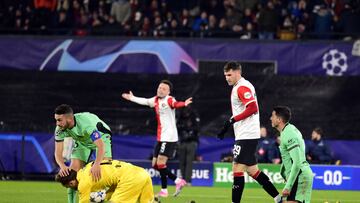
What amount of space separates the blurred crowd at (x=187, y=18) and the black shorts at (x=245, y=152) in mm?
11433

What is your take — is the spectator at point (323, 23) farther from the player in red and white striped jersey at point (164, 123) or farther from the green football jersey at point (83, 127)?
the green football jersey at point (83, 127)

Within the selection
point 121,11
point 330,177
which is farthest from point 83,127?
point 121,11

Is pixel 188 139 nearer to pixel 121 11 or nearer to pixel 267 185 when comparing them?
pixel 121 11

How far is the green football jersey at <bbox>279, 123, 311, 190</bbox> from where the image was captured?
13016 millimetres

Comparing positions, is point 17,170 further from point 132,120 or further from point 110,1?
point 110,1

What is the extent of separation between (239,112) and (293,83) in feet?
31.9

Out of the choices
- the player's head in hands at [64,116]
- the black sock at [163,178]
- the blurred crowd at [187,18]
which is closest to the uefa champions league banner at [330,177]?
the black sock at [163,178]

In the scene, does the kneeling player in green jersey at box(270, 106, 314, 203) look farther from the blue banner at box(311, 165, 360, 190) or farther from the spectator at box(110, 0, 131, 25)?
the spectator at box(110, 0, 131, 25)

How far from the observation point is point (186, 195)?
757 inches

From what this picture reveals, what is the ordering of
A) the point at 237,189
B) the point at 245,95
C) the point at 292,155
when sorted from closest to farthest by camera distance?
the point at 292,155 → the point at 237,189 → the point at 245,95

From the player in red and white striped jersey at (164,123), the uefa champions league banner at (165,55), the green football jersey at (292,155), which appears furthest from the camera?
the uefa champions league banner at (165,55)

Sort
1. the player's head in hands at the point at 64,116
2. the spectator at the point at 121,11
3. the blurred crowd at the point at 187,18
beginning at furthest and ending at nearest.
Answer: the spectator at the point at 121,11 → the blurred crowd at the point at 187,18 → the player's head in hands at the point at 64,116

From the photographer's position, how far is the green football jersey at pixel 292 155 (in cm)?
1302

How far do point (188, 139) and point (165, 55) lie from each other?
11.1ft
